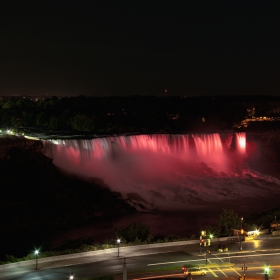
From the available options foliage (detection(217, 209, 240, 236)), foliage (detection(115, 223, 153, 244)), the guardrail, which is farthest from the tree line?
the guardrail

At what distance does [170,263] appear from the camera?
19078 mm

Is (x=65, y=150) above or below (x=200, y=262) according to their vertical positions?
above

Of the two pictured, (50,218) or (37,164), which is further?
(37,164)

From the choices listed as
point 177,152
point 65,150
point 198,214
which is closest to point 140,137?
point 177,152

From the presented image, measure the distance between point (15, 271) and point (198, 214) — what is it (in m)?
18.1

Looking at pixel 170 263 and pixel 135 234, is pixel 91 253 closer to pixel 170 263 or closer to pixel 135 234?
pixel 170 263

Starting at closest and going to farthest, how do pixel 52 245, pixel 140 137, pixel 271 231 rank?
1. pixel 271 231
2. pixel 52 245
3. pixel 140 137

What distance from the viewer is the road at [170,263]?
17406mm

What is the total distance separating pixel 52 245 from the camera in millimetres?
27859

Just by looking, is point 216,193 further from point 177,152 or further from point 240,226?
point 240,226

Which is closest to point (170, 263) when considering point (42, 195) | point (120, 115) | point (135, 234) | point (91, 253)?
point (91, 253)

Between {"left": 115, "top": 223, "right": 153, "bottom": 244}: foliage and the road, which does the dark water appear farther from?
the road

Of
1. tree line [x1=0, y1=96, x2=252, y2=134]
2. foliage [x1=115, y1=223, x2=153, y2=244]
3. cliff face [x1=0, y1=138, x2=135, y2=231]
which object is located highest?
tree line [x1=0, y1=96, x2=252, y2=134]

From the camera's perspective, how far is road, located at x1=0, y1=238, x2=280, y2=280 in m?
17.4
